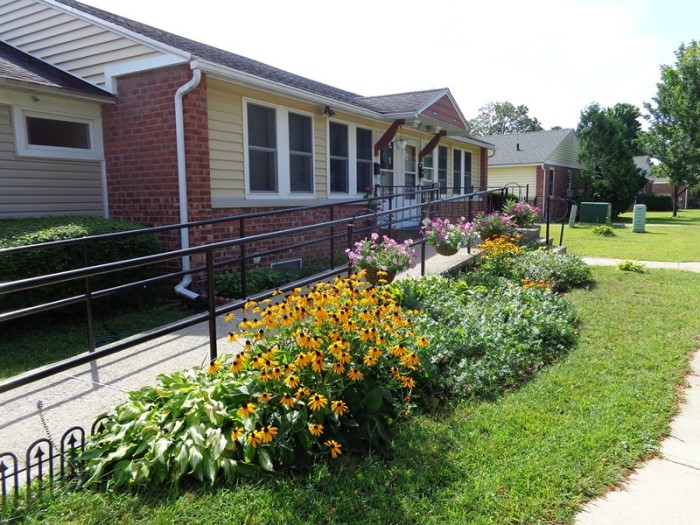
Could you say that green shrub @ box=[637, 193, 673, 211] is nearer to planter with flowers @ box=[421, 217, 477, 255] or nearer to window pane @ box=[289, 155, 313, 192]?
window pane @ box=[289, 155, 313, 192]

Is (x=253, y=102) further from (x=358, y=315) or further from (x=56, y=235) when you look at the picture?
(x=358, y=315)

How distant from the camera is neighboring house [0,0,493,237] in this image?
22.9 ft

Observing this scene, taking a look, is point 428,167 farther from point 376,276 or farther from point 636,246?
point 376,276

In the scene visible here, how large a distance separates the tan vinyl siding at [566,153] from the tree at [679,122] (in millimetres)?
3745

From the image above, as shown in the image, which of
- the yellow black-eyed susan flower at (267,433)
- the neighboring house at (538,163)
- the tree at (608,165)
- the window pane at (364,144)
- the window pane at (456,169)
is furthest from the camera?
the neighboring house at (538,163)

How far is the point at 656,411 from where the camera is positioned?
11.3ft

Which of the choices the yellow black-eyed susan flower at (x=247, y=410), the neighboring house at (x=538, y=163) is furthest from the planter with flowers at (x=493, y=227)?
the neighboring house at (x=538, y=163)

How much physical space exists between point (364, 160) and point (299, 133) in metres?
2.34

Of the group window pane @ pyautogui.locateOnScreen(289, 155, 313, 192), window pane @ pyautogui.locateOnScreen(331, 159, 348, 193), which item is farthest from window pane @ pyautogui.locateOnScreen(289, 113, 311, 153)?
window pane @ pyautogui.locateOnScreen(331, 159, 348, 193)

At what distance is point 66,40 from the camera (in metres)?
7.96

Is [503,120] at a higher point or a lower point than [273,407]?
higher

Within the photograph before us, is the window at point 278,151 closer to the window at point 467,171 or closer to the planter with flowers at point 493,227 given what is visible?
the planter with flowers at point 493,227

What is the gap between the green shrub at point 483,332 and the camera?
12.4 ft

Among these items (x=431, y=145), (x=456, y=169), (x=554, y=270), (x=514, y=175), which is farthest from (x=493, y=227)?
(x=514, y=175)
